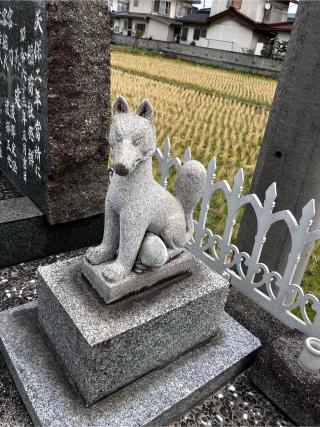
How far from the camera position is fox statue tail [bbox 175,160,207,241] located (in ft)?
7.73

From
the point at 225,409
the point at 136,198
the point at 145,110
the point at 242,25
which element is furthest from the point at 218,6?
the point at 225,409

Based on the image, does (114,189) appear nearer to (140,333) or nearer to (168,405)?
(140,333)

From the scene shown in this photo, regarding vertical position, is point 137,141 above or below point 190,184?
above

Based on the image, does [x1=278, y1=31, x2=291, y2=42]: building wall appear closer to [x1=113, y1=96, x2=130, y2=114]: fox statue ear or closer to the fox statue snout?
[x1=113, y1=96, x2=130, y2=114]: fox statue ear

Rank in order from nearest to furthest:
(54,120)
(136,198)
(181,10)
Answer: (136,198)
(54,120)
(181,10)

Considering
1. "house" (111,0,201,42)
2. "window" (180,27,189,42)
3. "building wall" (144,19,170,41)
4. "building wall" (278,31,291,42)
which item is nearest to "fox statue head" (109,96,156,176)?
"building wall" (278,31,291,42)

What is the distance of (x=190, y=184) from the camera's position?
2.39 m

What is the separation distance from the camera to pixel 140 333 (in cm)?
209

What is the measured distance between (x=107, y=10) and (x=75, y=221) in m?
1.89

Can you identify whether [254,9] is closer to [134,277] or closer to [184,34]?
[184,34]

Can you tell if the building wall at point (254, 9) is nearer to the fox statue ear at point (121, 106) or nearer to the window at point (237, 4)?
the window at point (237, 4)

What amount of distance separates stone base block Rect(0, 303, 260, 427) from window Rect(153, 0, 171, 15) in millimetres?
51583

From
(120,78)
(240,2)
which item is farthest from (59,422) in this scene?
(240,2)

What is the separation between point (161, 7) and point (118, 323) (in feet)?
172
